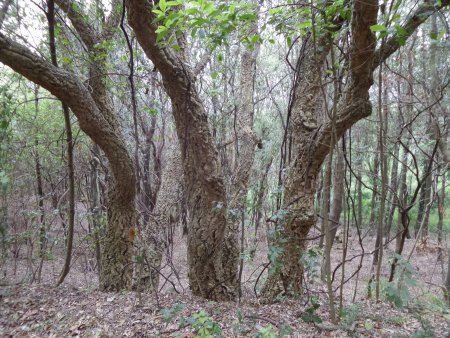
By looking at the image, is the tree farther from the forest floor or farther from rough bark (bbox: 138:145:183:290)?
rough bark (bbox: 138:145:183:290)

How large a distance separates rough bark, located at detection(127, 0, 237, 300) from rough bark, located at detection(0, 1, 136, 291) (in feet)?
2.58

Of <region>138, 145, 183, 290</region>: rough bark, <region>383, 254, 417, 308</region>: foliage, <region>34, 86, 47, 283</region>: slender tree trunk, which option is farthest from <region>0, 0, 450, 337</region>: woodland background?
<region>34, 86, 47, 283</region>: slender tree trunk

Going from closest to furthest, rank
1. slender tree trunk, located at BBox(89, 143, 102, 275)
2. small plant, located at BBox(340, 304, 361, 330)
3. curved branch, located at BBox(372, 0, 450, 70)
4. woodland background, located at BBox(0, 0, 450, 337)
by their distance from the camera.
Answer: curved branch, located at BBox(372, 0, 450, 70)
woodland background, located at BBox(0, 0, 450, 337)
small plant, located at BBox(340, 304, 361, 330)
slender tree trunk, located at BBox(89, 143, 102, 275)

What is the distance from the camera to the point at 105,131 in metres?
3.30

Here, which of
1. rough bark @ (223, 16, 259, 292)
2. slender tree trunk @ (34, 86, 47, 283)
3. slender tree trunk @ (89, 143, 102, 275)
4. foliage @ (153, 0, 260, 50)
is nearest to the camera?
foliage @ (153, 0, 260, 50)

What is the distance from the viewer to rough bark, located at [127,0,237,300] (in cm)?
287

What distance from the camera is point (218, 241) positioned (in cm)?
330

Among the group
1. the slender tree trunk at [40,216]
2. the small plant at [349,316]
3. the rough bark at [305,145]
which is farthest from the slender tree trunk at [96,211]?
the small plant at [349,316]

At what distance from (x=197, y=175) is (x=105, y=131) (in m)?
1.13

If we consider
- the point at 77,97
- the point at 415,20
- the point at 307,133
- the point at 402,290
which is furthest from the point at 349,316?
the point at 77,97

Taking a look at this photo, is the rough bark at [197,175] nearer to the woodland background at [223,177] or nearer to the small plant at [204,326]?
the woodland background at [223,177]

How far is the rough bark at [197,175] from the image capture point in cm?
287

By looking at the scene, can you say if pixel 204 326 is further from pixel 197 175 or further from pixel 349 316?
pixel 197 175

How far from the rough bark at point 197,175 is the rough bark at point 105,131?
2.58 ft
